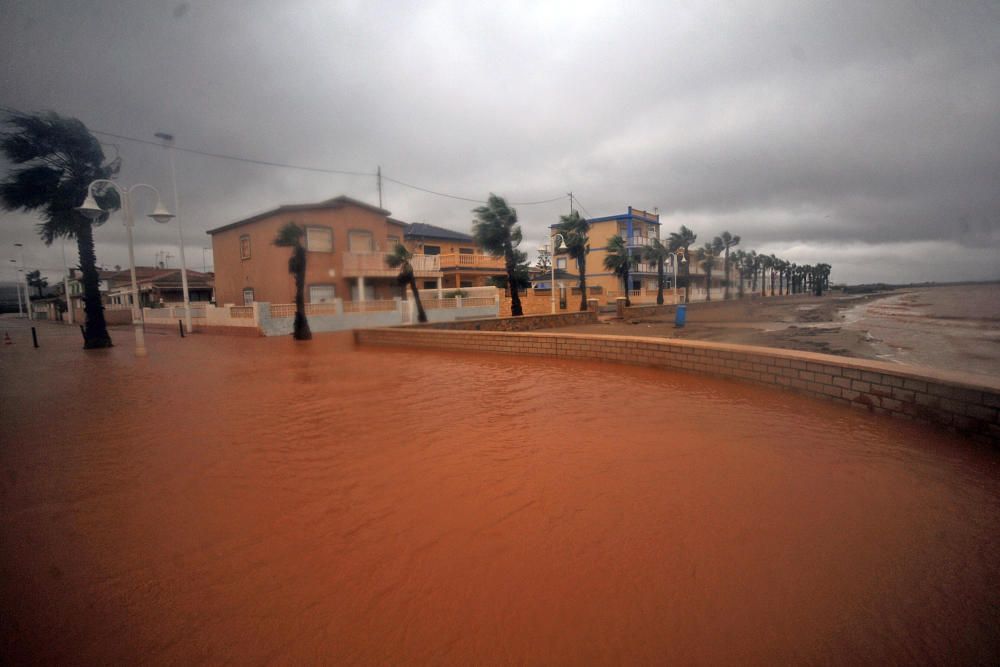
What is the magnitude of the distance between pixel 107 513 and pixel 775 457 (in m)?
5.94

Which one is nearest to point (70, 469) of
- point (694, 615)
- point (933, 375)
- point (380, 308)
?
point (694, 615)

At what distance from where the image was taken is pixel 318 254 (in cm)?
2389

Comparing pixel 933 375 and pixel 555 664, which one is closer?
pixel 555 664

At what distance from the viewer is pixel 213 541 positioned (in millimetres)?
3090

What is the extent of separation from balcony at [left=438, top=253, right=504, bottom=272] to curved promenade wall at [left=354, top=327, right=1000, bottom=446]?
22076mm

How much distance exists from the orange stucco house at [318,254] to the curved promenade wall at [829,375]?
1529 centimetres

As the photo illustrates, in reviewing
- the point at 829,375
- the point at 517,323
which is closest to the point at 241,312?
the point at 517,323

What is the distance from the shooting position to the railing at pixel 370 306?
78.0 feet

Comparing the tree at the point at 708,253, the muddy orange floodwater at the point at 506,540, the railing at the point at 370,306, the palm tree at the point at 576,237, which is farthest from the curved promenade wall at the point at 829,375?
the tree at the point at 708,253

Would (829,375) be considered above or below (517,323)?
below

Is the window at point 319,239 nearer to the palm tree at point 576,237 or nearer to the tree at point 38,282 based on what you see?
the palm tree at point 576,237

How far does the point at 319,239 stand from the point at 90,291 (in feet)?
32.0

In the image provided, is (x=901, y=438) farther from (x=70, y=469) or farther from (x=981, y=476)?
(x=70, y=469)

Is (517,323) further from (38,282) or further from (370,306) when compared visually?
(38,282)
